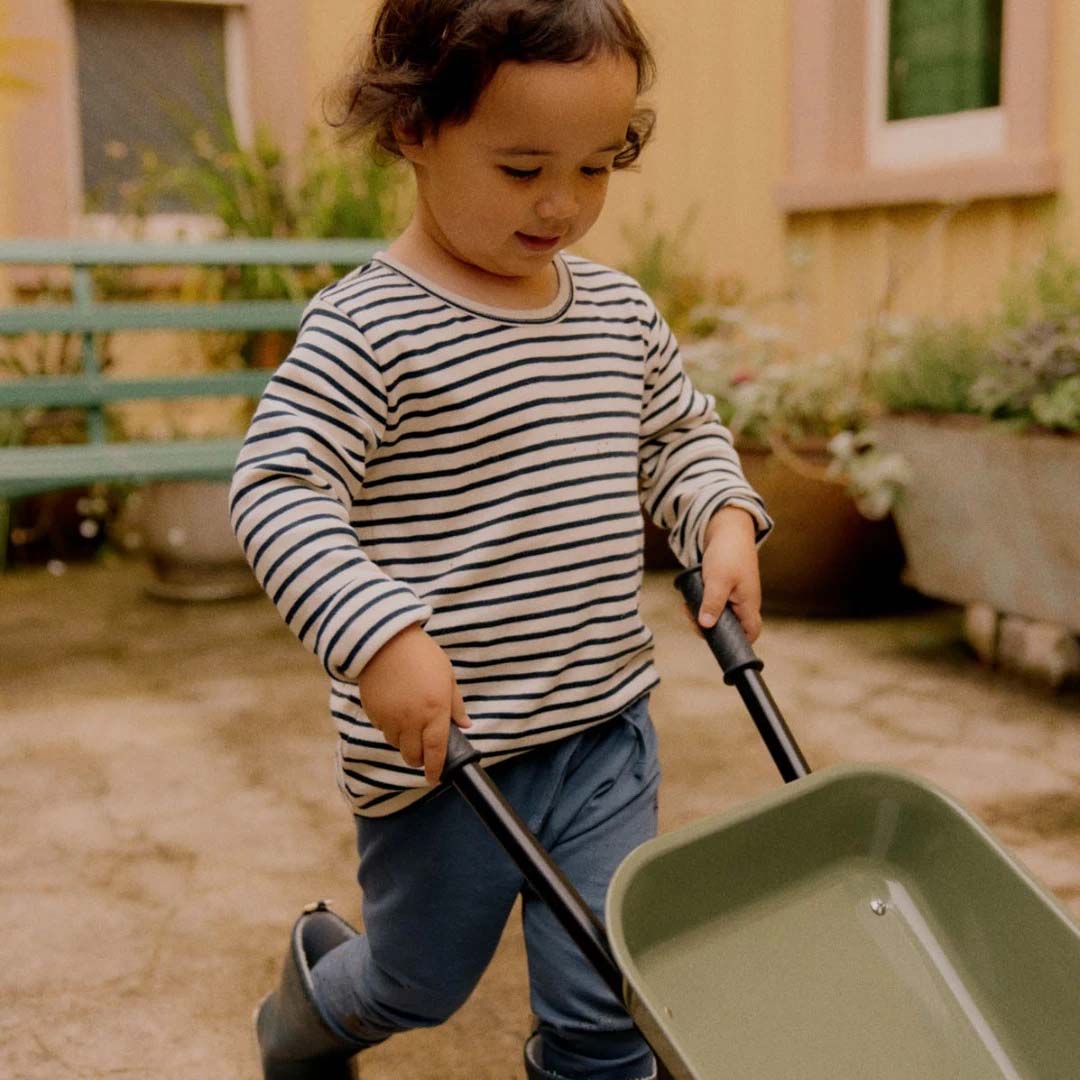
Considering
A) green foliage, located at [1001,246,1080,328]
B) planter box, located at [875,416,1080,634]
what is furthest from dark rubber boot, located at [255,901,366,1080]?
green foliage, located at [1001,246,1080,328]

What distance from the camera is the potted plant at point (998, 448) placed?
9.34 ft

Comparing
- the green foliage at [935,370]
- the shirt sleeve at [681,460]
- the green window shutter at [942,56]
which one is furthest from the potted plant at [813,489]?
the shirt sleeve at [681,460]

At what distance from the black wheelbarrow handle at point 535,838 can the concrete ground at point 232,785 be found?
2.26 ft

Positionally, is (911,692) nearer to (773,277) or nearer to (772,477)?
(772,477)

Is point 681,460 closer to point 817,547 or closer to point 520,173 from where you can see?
point 520,173

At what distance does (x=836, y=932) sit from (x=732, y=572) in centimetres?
34

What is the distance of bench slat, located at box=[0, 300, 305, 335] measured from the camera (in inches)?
144

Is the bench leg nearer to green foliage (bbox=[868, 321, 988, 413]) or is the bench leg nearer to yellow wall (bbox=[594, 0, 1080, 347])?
yellow wall (bbox=[594, 0, 1080, 347])

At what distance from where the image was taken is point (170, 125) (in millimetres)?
4695

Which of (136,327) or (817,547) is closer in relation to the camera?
(817,547)

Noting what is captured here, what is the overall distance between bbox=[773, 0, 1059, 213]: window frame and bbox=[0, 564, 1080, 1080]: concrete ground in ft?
3.81

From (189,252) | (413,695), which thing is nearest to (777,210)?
(189,252)

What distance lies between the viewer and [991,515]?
9.86 feet

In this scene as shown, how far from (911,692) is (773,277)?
6.42 feet
